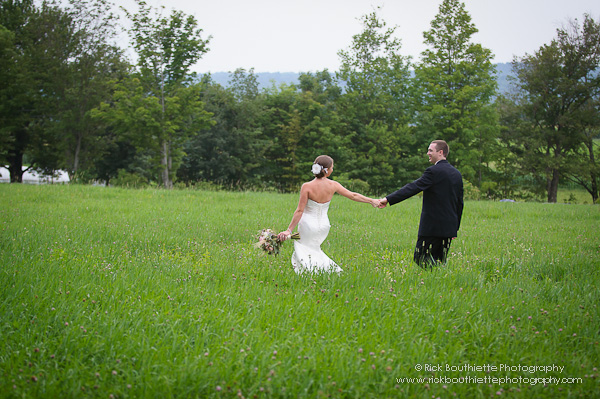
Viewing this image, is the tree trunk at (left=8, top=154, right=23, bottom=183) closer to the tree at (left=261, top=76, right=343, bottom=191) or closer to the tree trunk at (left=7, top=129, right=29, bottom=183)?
the tree trunk at (left=7, top=129, right=29, bottom=183)

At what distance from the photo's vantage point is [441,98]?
40406mm

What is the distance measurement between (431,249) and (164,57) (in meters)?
26.9

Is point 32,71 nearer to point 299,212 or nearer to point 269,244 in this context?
point 269,244

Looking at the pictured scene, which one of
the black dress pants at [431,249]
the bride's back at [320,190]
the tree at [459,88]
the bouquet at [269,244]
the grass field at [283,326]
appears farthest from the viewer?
the tree at [459,88]

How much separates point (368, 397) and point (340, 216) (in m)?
11.6

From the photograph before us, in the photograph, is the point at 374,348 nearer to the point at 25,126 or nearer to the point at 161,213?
the point at 161,213

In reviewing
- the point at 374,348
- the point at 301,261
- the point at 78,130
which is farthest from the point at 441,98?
the point at 374,348

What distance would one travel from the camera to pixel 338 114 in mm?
45438

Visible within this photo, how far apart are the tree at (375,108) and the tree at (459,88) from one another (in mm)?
2917

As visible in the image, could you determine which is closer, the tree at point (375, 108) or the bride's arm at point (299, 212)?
the bride's arm at point (299, 212)

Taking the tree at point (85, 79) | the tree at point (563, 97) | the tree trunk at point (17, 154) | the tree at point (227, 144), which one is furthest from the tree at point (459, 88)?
the tree trunk at point (17, 154)

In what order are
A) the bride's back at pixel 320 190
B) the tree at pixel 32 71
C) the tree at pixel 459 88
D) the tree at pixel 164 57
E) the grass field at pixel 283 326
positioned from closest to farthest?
the grass field at pixel 283 326 < the bride's back at pixel 320 190 < the tree at pixel 164 57 < the tree at pixel 32 71 < the tree at pixel 459 88

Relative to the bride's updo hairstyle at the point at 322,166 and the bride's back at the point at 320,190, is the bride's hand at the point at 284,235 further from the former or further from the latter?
the bride's updo hairstyle at the point at 322,166

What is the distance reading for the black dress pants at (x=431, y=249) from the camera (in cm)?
746
